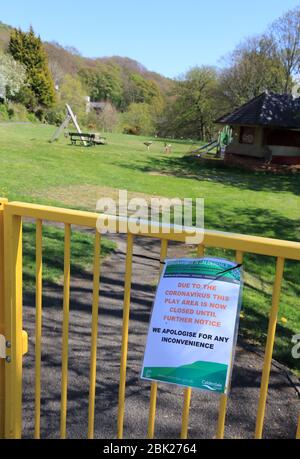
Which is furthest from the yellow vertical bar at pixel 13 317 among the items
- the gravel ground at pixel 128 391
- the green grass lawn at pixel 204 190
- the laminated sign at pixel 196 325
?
the green grass lawn at pixel 204 190

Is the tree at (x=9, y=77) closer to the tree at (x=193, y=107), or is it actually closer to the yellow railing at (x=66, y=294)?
the tree at (x=193, y=107)

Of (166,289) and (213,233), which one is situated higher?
(213,233)

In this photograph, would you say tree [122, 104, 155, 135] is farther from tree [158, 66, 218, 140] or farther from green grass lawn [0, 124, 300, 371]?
green grass lawn [0, 124, 300, 371]

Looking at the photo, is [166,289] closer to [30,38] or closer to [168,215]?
[168,215]

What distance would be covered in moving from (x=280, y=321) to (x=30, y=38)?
64.2 m

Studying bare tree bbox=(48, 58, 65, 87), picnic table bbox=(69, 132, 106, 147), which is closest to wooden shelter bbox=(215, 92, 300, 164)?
picnic table bbox=(69, 132, 106, 147)

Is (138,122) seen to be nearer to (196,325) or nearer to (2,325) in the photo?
(2,325)

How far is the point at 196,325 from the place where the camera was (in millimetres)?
1956

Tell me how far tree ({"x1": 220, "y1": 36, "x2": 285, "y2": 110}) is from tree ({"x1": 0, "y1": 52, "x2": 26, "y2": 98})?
22043 mm

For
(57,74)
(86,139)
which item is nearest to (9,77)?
(86,139)

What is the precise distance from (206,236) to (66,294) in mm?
826

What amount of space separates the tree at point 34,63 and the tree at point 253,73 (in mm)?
23666
